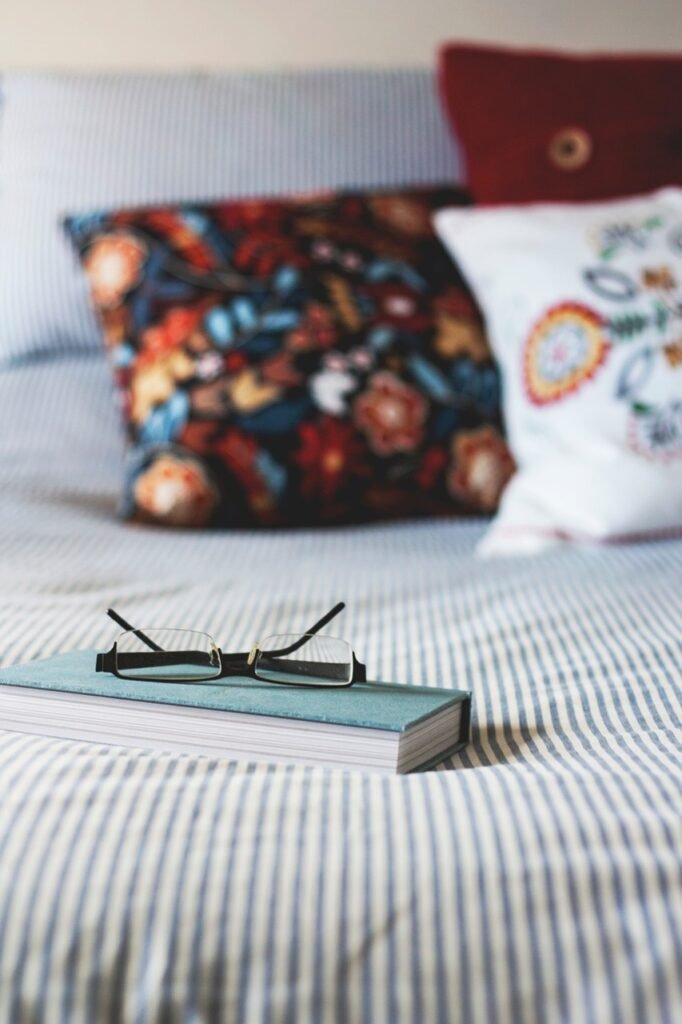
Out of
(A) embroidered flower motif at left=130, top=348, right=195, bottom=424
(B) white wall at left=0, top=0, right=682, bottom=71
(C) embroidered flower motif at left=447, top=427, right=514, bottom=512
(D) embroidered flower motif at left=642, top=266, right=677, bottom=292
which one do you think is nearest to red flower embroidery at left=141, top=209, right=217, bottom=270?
(A) embroidered flower motif at left=130, top=348, right=195, bottom=424

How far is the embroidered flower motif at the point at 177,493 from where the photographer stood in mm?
1381

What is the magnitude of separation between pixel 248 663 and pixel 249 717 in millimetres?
54

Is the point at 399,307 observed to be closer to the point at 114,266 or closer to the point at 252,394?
the point at 252,394

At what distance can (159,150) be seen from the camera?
70.3 inches

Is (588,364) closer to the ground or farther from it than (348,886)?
closer to the ground

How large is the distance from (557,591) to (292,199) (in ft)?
2.53

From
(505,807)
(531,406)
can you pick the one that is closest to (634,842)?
(505,807)

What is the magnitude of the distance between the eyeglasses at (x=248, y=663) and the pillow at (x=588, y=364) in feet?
2.10

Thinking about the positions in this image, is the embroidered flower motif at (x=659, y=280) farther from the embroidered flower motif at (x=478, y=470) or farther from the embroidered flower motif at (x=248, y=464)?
the embroidered flower motif at (x=248, y=464)

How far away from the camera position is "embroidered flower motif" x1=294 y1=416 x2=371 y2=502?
1402 mm

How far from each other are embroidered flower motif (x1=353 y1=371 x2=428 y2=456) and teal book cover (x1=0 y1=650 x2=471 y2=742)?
757mm

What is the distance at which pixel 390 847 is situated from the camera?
468mm

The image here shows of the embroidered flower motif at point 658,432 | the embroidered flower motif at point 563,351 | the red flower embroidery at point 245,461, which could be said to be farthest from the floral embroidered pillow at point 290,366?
the embroidered flower motif at point 658,432

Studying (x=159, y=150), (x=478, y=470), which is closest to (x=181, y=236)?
(x=159, y=150)
